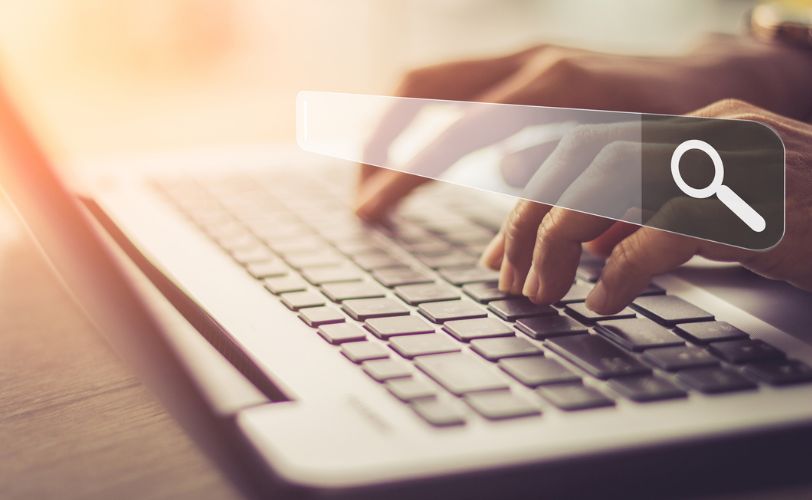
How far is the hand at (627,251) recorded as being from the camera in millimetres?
441

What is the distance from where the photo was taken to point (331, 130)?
60 cm

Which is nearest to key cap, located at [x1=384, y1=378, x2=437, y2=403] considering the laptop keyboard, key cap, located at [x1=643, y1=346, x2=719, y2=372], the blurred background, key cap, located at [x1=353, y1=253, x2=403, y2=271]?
the laptop keyboard

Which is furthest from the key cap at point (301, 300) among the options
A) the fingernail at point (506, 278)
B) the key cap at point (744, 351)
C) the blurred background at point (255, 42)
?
the blurred background at point (255, 42)

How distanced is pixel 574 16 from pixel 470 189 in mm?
2323

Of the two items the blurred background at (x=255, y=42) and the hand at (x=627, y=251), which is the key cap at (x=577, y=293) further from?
the blurred background at (x=255, y=42)

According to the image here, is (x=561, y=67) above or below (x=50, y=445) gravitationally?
above

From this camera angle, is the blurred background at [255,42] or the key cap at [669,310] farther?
the blurred background at [255,42]

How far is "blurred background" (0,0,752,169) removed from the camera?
251cm

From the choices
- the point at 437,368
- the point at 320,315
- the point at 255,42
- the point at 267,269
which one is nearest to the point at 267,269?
the point at 267,269

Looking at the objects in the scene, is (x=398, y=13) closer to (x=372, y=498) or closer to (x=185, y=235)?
(x=185, y=235)

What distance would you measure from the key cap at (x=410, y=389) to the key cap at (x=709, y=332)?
0.49ft

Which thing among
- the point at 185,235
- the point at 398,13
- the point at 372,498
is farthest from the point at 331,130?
the point at 398,13

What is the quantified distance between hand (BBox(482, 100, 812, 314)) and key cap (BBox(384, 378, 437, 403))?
137 mm

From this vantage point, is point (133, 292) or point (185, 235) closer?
point (133, 292)
